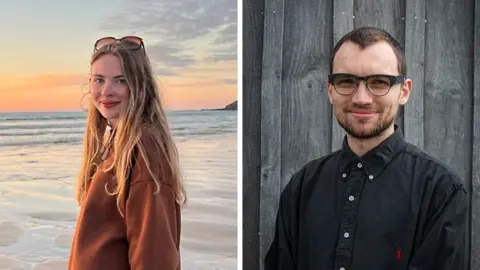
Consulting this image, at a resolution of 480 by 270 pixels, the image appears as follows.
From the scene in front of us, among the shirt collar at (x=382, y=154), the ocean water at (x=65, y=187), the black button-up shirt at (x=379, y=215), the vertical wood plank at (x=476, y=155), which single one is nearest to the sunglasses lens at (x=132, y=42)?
the ocean water at (x=65, y=187)

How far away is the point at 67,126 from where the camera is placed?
7.66ft

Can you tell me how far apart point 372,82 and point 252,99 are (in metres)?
0.62

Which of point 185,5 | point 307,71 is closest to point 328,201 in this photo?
point 307,71

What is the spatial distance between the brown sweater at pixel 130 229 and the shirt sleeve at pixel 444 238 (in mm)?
697

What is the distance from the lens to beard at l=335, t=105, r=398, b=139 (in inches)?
65.5

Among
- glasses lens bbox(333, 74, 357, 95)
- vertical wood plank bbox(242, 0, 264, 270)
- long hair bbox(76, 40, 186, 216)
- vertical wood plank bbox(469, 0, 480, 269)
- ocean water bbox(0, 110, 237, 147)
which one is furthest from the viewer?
ocean water bbox(0, 110, 237, 147)

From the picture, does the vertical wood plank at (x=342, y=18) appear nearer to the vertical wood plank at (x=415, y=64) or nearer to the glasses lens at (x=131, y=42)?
the vertical wood plank at (x=415, y=64)

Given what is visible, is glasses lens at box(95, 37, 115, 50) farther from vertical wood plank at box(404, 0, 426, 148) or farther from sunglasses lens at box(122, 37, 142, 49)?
vertical wood plank at box(404, 0, 426, 148)

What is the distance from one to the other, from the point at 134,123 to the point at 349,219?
27.7 inches

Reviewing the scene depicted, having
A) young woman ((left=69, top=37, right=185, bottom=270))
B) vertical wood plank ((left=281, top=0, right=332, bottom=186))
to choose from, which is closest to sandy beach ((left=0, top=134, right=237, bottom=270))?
vertical wood plank ((left=281, top=0, right=332, bottom=186))

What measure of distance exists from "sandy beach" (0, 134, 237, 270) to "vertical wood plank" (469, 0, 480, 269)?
871mm

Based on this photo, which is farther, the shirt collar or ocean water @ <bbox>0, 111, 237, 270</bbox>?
ocean water @ <bbox>0, 111, 237, 270</bbox>

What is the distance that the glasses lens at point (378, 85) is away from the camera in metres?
1.64

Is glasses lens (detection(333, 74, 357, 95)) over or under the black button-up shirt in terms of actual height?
over
